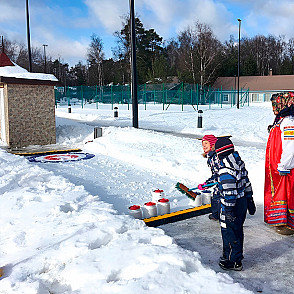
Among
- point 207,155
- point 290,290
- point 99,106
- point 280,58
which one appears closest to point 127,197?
point 207,155

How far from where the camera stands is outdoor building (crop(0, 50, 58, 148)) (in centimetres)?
1209

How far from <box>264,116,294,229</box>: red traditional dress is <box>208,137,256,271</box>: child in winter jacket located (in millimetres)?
915

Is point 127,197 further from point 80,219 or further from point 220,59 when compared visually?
point 220,59

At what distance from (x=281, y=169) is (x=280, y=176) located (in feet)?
0.72

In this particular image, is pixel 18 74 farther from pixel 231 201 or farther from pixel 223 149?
pixel 231 201

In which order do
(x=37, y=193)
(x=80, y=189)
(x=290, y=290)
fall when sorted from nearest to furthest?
(x=290, y=290), (x=37, y=193), (x=80, y=189)

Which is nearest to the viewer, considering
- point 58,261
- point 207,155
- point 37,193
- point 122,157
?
point 58,261

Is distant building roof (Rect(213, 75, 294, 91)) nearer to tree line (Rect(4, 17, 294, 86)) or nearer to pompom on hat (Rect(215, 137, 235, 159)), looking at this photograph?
tree line (Rect(4, 17, 294, 86))

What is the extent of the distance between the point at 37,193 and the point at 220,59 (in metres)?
51.6

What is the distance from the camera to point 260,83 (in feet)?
167

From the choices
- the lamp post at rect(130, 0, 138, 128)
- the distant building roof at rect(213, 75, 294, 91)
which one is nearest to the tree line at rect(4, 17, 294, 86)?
the distant building roof at rect(213, 75, 294, 91)

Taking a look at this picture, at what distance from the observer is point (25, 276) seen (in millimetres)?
3135

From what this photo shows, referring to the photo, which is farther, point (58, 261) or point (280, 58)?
point (280, 58)

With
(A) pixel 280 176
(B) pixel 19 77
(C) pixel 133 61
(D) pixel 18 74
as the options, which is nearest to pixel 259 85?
(C) pixel 133 61
